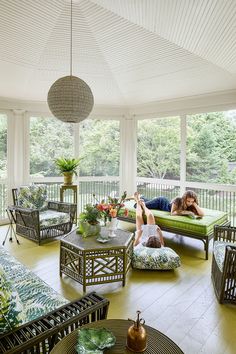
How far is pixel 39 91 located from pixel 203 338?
4.85 m

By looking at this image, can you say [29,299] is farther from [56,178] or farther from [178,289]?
[56,178]

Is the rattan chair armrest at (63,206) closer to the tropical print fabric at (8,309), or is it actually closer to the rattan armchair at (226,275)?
the rattan armchair at (226,275)

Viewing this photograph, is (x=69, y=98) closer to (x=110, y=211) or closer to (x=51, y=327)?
(x=110, y=211)

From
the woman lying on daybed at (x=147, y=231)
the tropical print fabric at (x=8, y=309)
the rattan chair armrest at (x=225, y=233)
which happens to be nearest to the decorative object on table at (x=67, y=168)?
the woman lying on daybed at (x=147, y=231)

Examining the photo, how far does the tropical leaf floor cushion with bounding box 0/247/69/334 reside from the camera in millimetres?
1355

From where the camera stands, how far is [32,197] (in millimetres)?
4672

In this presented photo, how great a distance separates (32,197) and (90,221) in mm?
1964

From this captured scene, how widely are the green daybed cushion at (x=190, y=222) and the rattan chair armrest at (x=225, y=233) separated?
0.42 metres

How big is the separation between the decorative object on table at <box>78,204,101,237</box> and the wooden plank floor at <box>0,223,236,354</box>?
23.6 inches

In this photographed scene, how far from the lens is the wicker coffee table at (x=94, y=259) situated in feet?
9.12

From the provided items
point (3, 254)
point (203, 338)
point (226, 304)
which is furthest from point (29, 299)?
point (226, 304)

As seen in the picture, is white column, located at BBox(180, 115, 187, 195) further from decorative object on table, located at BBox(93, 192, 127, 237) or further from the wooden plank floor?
decorative object on table, located at BBox(93, 192, 127, 237)

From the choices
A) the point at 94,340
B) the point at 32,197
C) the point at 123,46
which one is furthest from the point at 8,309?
the point at 123,46

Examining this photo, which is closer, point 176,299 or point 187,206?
point 176,299
